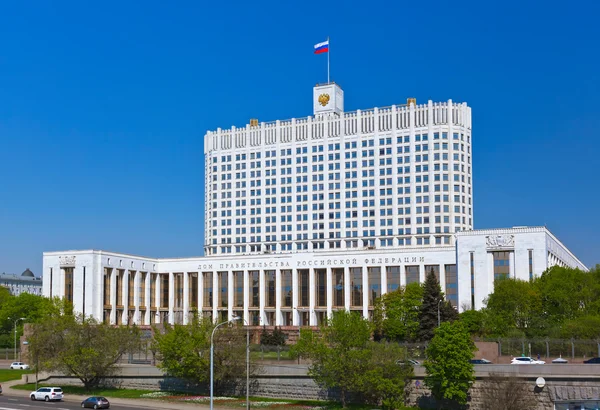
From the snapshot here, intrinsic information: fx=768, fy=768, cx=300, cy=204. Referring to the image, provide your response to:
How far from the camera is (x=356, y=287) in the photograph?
142000 millimetres

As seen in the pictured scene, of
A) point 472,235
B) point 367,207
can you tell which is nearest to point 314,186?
point 367,207

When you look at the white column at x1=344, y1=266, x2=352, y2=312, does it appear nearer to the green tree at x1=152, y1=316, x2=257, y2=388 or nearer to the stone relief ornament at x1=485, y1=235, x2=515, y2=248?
the stone relief ornament at x1=485, y1=235, x2=515, y2=248

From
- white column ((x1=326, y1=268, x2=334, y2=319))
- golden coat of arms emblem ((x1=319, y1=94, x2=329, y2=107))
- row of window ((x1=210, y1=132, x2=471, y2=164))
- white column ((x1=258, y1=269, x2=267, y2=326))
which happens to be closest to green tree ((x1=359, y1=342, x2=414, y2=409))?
white column ((x1=326, y1=268, x2=334, y2=319))

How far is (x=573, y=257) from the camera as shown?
15975 centimetres

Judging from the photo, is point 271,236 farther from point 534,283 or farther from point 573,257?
point 534,283

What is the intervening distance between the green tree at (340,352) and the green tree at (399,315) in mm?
35229

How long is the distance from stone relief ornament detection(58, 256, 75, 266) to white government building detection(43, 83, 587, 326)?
0.89ft

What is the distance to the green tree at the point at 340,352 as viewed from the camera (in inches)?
2761

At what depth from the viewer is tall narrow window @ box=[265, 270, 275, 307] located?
148500 millimetres

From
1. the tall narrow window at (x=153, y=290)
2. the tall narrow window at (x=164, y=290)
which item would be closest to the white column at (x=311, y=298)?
the tall narrow window at (x=164, y=290)

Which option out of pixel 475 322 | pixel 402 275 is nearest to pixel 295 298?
pixel 402 275

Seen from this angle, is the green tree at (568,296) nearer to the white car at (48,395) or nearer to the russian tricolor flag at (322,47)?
the white car at (48,395)

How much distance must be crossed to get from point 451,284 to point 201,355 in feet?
210

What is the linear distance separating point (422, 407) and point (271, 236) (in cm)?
10678
